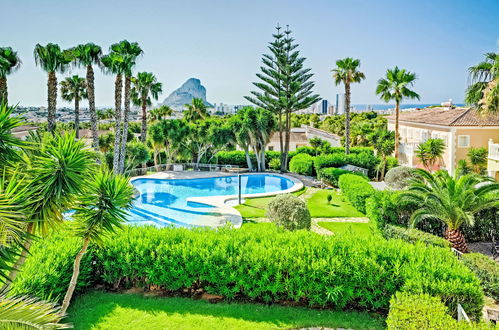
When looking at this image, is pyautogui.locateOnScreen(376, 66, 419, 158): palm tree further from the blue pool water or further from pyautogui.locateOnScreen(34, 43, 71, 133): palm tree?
pyautogui.locateOnScreen(34, 43, 71, 133): palm tree

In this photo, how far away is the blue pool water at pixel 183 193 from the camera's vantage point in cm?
1436

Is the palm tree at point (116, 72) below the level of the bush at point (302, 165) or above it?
→ above

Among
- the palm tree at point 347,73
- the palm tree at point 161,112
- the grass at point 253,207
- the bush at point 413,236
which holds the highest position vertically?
the palm tree at point 347,73

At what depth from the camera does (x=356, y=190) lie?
14.5 meters

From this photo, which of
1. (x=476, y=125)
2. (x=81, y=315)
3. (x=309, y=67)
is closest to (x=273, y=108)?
(x=309, y=67)

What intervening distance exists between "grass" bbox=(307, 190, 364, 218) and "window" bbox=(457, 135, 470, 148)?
25.8ft

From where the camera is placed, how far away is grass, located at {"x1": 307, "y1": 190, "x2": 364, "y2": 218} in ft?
46.8

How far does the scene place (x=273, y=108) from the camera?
26.3m

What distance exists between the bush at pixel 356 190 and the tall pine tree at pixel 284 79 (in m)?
10.3

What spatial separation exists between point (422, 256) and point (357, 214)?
8.50 m

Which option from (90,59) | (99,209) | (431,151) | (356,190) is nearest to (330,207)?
(356,190)

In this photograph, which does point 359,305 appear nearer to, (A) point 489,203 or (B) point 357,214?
(A) point 489,203

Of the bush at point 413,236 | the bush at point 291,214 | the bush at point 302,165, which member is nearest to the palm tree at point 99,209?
the bush at point 291,214

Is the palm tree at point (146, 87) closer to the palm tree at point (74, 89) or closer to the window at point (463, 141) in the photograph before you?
the palm tree at point (74, 89)
